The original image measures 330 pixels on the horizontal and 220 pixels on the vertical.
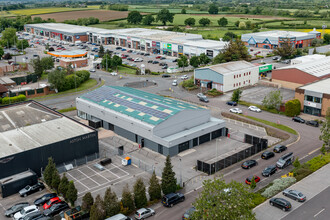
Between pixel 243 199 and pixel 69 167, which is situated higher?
pixel 243 199

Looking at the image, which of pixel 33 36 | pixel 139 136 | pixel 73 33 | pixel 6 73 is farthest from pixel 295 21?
pixel 139 136

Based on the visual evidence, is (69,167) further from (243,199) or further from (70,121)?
(243,199)

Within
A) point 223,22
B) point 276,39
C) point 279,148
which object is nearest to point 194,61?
point 276,39

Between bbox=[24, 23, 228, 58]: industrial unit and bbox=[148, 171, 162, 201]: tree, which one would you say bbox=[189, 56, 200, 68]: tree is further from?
bbox=[148, 171, 162, 201]: tree

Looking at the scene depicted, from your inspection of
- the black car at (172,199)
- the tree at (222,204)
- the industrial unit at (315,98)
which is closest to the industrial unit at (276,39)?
the industrial unit at (315,98)

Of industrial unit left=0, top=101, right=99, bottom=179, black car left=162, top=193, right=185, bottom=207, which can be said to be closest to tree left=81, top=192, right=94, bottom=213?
black car left=162, top=193, right=185, bottom=207
